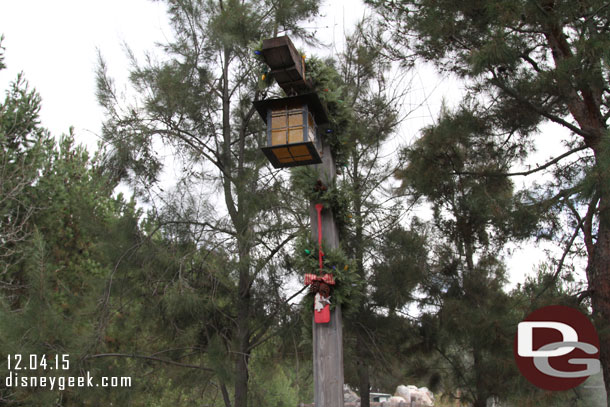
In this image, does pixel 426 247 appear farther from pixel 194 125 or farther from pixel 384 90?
pixel 194 125

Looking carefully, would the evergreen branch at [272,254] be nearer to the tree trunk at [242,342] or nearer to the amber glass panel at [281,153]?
the tree trunk at [242,342]

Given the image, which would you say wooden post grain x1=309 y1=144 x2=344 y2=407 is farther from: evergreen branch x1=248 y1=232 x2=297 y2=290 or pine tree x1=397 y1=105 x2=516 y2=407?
pine tree x1=397 y1=105 x2=516 y2=407

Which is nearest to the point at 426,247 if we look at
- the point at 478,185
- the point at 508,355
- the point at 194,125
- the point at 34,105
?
the point at 478,185

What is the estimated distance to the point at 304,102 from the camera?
364cm

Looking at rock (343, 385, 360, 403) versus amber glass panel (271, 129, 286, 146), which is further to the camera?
rock (343, 385, 360, 403)

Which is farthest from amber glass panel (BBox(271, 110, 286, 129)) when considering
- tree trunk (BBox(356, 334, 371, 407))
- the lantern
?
tree trunk (BBox(356, 334, 371, 407))

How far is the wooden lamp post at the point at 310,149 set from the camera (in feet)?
10.5

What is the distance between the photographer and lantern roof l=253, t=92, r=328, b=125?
11.9ft

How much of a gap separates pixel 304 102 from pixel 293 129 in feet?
0.78

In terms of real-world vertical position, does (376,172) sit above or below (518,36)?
below

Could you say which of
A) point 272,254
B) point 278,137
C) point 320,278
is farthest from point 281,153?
point 272,254

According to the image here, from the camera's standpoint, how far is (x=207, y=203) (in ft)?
19.7

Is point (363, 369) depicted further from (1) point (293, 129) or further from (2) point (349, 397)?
(2) point (349, 397)

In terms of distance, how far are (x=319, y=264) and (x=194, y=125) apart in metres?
3.99
